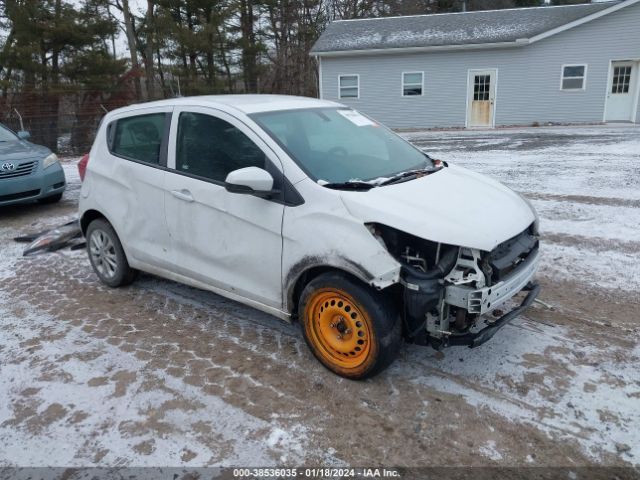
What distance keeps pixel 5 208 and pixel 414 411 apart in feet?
27.7

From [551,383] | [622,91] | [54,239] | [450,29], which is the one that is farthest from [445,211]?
[450,29]

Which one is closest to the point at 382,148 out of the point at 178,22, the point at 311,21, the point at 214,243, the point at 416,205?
the point at 416,205

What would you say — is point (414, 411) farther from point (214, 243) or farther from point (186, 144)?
point (186, 144)

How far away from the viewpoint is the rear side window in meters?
4.32

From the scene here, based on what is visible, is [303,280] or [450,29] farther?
[450,29]

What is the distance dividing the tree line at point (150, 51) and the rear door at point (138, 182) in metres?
13.4

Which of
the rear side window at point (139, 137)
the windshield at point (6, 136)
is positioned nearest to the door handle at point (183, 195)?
the rear side window at point (139, 137)

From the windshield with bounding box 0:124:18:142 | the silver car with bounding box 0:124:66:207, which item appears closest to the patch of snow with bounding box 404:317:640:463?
the silver car with bounding box 0:124:66:207

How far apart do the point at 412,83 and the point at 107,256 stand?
19.1 meters

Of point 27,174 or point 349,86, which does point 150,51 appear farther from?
point 27,174

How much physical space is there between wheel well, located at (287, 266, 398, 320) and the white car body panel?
0.12ft

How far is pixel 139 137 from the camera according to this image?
178 inches

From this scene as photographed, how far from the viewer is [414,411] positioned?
10.1ft

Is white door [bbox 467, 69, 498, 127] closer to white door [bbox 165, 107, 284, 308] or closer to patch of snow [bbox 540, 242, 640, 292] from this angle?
patch of snow [bbox 540, 242, 640, 292]
